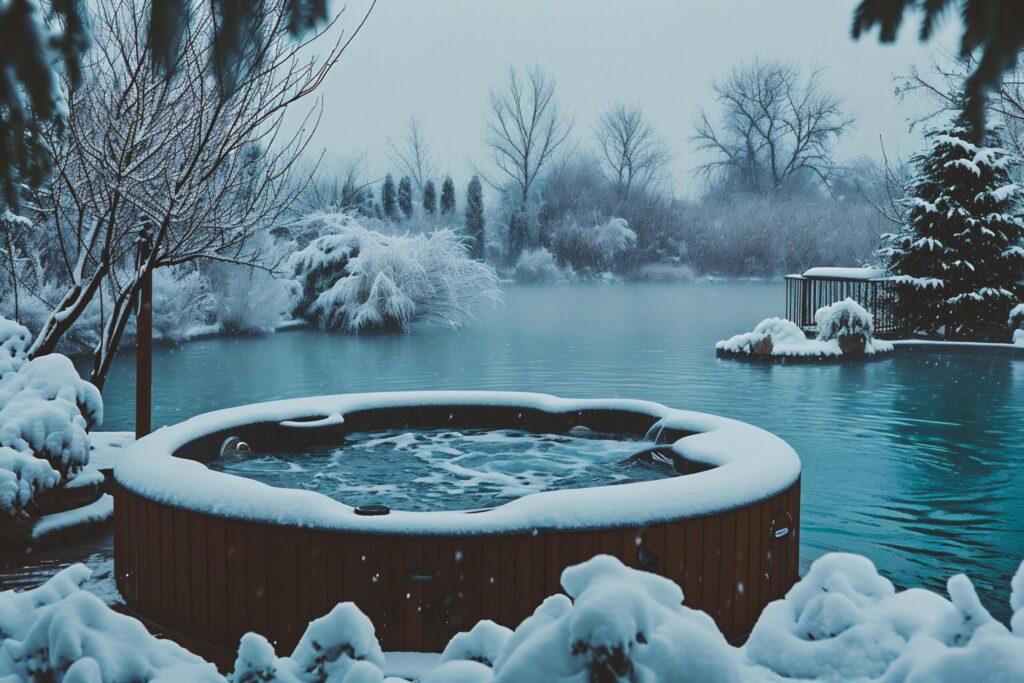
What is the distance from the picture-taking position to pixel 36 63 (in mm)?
1533

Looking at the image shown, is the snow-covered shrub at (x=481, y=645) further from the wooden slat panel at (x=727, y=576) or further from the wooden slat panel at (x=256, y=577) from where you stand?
the wooden slat panel at (x=727, y=576)

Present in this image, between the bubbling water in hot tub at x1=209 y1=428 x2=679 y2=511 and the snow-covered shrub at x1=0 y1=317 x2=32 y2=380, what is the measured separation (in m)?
1.83

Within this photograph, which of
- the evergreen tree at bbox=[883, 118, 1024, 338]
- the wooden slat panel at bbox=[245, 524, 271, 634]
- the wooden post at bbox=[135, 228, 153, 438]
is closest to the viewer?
the wooden slat panel at bbox=[245, 524, 271, 634]

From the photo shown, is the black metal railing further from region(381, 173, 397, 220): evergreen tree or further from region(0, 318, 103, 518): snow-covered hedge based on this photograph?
region(381, 173, 397, 220): evergreen tree

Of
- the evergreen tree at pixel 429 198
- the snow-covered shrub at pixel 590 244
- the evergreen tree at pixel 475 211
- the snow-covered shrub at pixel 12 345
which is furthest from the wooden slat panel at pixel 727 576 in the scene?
the evergreen tree at pixel 429 198

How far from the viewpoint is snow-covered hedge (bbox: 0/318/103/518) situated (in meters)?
6.11

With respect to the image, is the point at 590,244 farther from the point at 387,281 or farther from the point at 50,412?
the point at 50,412

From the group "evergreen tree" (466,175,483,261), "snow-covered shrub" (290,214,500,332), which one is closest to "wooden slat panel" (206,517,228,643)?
"snow-covered shrub" (290,214,500,332)

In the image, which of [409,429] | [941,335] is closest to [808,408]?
[409,429]

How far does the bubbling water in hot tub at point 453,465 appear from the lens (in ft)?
20.6

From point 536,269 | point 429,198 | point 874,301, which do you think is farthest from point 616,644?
point 429,198

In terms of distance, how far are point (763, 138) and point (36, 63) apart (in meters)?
47.7

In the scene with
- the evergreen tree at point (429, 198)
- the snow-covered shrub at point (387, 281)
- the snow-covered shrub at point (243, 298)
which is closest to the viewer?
the snow-covered shrub at point (243, 298)

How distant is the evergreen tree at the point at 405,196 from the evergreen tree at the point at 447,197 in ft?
4.71
